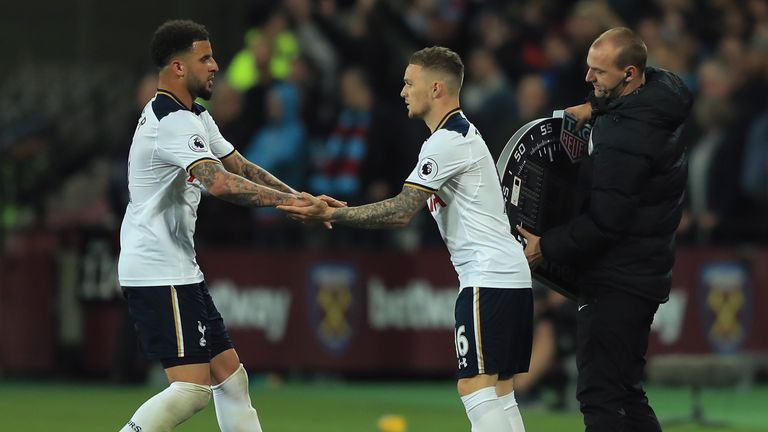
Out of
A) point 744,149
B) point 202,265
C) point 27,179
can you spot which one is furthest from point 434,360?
point 27,179

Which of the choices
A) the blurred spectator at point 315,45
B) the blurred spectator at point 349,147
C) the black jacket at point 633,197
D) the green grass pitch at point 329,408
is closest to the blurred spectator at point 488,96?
the blurred spectator at point 349,147

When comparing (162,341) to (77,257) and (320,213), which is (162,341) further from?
(77,257)

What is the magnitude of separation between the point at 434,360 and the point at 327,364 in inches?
42.9

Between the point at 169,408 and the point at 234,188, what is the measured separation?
118cm

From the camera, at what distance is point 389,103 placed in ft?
54.0

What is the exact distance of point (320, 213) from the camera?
8055 mm

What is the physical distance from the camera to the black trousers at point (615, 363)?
26.1 ft

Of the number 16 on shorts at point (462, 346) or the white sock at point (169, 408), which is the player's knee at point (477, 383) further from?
the white sock at point (169, 408)

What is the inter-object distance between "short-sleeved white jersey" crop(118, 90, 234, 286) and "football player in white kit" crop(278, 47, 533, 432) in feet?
1.90

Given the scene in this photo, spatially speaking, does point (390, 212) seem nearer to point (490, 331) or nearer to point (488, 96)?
point (490, 331)

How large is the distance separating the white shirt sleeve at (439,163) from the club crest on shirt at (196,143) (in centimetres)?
107

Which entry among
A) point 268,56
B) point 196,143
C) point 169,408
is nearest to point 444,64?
point 196,143

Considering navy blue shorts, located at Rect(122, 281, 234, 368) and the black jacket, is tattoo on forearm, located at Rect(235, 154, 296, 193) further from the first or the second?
the black jacket

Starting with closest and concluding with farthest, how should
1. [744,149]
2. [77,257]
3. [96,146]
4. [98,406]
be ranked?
[98,406]
[744,149]
[77,257]
[96,146]
